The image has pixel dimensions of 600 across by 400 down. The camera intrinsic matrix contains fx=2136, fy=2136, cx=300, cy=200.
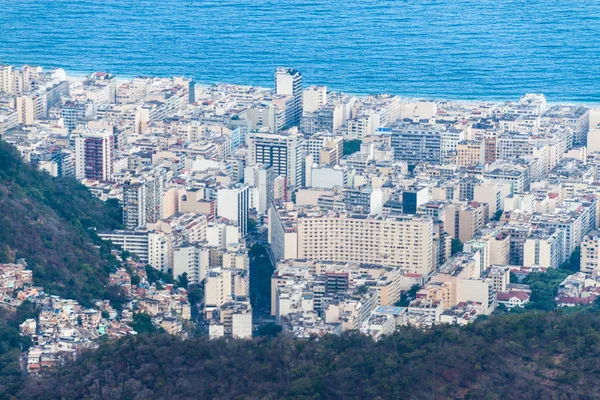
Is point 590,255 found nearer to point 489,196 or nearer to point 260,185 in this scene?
point 489,196

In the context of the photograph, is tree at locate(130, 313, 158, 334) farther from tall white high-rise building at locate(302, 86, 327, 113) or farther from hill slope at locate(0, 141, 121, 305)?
tall white high-rise building at locate(302, 86, 327, 113)

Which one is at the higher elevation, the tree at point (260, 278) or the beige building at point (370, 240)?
the beige building at point (370, 240)

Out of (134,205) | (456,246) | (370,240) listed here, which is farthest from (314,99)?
(370,240)

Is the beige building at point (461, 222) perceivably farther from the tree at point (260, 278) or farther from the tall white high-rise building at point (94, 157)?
the tall white high-rise building at point (94, 157)

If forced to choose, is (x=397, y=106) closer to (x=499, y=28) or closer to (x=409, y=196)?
(x=409, y=196)

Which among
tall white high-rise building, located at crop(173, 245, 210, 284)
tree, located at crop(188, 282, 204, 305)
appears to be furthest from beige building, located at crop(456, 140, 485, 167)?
tree, located at crop(188, 282, 204, 305)

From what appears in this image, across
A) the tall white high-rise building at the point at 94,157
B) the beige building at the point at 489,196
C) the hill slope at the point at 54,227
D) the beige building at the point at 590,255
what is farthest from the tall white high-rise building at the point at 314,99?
the beige building at the point at 590,255
